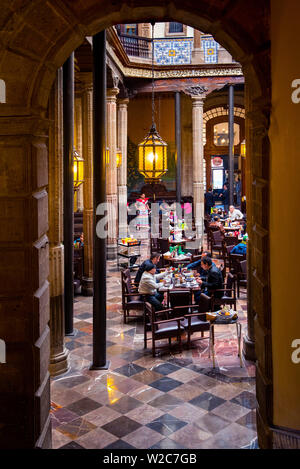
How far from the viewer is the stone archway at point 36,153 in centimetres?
346

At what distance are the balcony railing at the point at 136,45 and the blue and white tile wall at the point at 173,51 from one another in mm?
433

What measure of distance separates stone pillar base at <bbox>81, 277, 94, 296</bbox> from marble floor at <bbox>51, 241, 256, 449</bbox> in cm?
249

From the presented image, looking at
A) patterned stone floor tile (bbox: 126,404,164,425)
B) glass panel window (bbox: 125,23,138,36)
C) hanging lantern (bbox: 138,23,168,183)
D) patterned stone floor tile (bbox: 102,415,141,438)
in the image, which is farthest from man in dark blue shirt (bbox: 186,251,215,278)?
glass panel window (bbox: 125,23,138,36)

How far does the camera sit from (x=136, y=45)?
16172 mm

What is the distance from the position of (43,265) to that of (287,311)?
1821 mm

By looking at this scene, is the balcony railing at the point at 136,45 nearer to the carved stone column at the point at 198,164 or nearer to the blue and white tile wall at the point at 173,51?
the blue and white tile wall at the point at 173,51

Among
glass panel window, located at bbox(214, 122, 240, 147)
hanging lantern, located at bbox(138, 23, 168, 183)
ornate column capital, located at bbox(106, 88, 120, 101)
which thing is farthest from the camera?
glass panel window, located at bbox(214, 122, 240, 147)

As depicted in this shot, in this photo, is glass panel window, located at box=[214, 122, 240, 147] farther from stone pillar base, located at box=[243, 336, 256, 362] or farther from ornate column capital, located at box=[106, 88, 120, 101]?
stone pillar base, located at box=[243, 336, 256, 362]

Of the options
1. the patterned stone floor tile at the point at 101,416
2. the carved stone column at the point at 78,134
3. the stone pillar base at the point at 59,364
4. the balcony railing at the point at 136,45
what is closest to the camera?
the patterned stone floor tile at the point at 101,416

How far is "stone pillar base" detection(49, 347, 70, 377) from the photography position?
6133 mm

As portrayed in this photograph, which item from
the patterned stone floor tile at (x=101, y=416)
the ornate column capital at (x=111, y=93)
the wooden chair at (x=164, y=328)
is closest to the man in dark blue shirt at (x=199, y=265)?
the wooden chair at (x=164, y=328)

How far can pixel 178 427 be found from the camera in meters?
4.80

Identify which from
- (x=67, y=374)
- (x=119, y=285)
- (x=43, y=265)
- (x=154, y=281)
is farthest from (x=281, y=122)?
(x=119, y=285)
